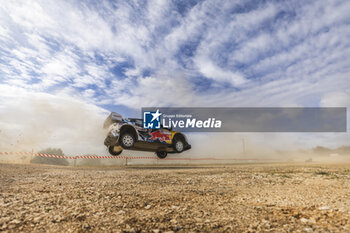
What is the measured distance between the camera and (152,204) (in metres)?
4.37

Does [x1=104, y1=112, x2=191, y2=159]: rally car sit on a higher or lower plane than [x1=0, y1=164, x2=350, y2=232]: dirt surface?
higher

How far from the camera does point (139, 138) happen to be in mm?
11227

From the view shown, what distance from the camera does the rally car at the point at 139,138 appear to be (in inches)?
434

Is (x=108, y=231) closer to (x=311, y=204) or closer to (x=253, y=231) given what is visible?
(x=253, y=231)

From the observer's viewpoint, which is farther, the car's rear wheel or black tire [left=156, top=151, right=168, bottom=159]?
black tire [left=156, top=151, right=168, bottom=159]

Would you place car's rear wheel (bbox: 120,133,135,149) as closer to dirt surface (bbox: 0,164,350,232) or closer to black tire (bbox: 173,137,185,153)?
black tire (bbox: 173,137,185,153)

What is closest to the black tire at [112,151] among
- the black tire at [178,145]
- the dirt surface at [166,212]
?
the black tire at [178,145]

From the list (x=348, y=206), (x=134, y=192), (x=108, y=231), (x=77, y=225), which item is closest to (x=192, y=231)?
(x=108, y=231)

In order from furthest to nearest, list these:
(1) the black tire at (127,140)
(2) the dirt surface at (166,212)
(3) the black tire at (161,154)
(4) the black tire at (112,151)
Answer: (3) the black tire at (161,154) → (4) the black tire at (112,151) → (1) the black tire at (127,140) → (2) the dirt surface at (166,212)

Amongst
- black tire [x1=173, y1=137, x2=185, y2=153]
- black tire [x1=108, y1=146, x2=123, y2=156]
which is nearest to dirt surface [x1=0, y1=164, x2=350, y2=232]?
black tire [x1=108, y1=146, x2=123, y2=156]

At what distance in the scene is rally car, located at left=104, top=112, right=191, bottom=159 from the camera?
1102 centimetres

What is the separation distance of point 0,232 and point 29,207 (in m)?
1.04

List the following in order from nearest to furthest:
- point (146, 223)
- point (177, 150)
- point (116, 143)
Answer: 1. point (146, 223)
2. point (116, 143)
3. point (177, 150)

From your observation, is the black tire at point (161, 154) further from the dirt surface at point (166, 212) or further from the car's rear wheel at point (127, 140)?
the dirt surface at point (166, 212)
